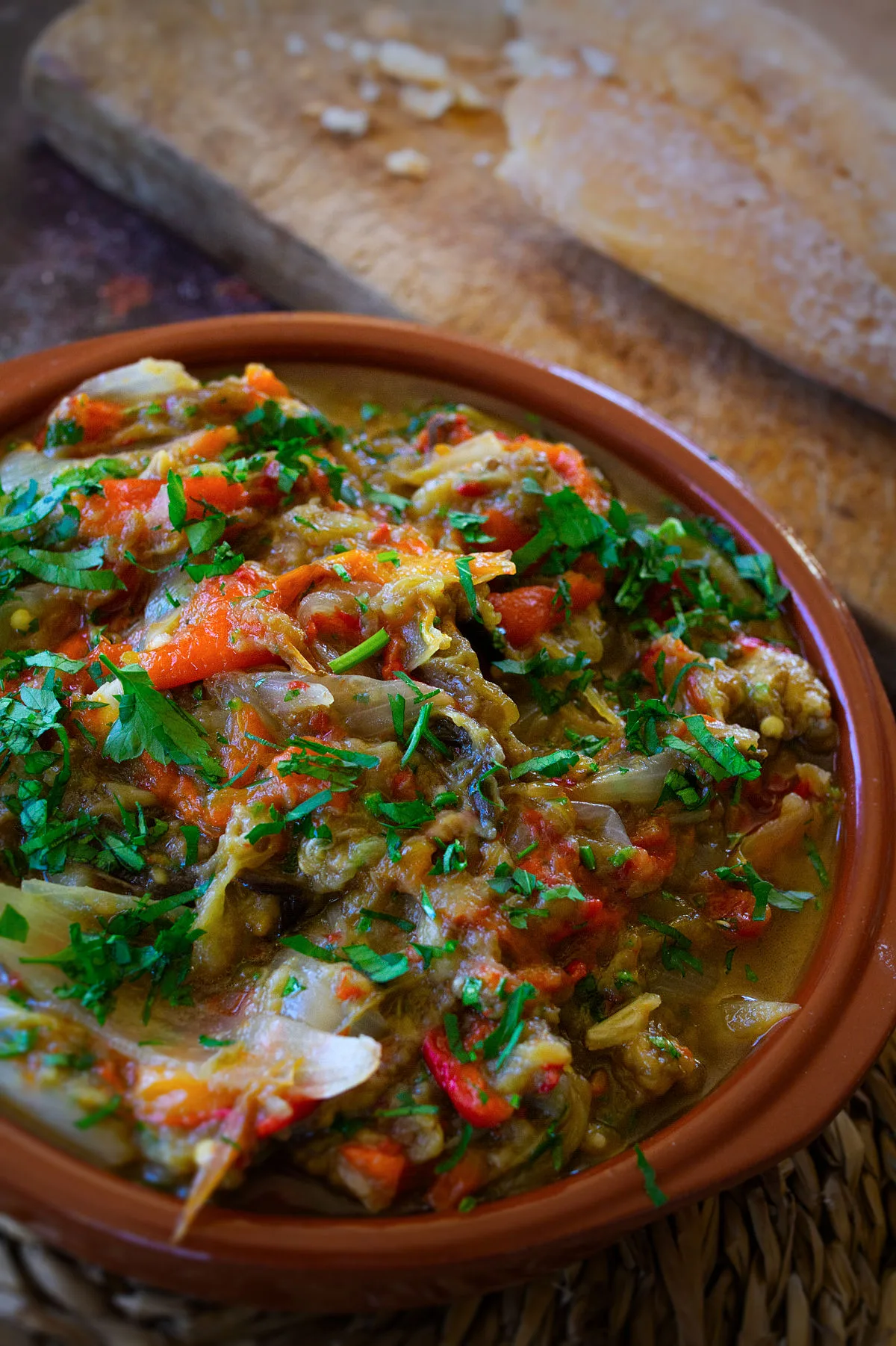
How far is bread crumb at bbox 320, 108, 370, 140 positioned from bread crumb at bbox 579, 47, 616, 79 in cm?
114

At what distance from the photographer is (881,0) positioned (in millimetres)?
7938

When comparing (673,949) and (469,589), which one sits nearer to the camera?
(673,949)

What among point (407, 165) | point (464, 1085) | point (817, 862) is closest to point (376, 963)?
point (464, 1085)

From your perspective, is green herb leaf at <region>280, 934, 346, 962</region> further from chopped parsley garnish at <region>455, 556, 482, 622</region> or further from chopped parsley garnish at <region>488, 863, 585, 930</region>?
chopped parsley garnish at <region>455, 556, 482, 622</region>

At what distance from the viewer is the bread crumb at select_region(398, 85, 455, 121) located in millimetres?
6156

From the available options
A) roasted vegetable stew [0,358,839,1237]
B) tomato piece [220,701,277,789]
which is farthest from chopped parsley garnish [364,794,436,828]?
tomato piece [220,701,277,789]

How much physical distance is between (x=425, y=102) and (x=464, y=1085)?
5.36 m

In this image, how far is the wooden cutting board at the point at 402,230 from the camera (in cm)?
507

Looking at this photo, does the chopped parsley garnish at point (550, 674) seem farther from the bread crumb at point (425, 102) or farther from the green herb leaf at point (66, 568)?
the bread crumb at point (425, 102)

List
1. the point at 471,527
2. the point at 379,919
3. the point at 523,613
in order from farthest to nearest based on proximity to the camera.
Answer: the point at 471,527, the point at 523,613, the point at 379,919

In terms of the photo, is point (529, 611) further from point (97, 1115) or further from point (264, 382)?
point (97, 1115)

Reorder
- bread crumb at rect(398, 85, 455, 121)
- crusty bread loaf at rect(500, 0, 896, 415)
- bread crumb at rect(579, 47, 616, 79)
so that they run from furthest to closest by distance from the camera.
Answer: bread crumb at rect(398, 85, 455, 121) → bread crumb at rect(579, 47, 616, 79) → crusty bread loaf at rect(500, 0, 896, 415)

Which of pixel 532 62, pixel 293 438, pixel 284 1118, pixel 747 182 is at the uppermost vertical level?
pixel 747 182

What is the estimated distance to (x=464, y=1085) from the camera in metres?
2.45
